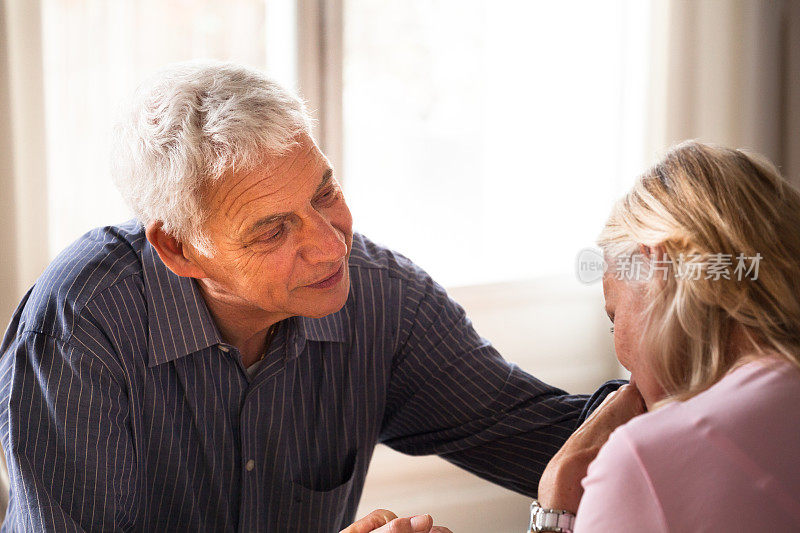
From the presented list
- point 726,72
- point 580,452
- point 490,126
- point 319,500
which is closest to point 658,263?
point 580,452

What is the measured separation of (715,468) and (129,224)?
1.12 metres

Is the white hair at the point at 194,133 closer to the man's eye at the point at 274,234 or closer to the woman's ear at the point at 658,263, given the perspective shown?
the man's eye at the point at 274,234

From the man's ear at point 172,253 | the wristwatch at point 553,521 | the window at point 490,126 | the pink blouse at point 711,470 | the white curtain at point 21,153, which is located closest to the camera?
the pink blouse at point 711,470

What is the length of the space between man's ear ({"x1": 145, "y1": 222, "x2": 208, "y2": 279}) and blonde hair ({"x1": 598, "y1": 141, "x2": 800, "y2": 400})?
0.72 m

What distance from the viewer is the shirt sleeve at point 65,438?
1237 millimetres

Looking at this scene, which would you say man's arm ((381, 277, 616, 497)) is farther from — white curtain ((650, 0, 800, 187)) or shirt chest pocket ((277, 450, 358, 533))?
white curtain ((650, 0, 800, 187))

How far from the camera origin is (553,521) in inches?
45.4

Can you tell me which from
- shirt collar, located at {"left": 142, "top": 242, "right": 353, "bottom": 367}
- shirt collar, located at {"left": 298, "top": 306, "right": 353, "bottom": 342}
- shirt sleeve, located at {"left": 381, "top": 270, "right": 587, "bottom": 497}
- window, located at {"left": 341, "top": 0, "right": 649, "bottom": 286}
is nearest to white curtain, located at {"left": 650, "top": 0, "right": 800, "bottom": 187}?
window, located at {"left": 341, "top": 0, "right": 649, "bottom": 286}

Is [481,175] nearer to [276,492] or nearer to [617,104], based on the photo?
[617,104]

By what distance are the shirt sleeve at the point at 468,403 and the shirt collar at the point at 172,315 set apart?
28 centimetres

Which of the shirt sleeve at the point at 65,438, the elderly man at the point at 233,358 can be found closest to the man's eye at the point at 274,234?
the elderly man at the point at 233,358

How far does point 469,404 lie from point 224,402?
18.2 inches

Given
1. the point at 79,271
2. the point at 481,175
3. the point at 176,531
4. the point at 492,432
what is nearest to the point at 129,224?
the point at 79,271

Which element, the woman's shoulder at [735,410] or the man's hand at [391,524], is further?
the man's hand at [391,524]
